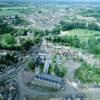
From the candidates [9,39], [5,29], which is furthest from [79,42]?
[5,29]

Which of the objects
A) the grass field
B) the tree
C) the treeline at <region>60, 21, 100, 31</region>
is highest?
the tree

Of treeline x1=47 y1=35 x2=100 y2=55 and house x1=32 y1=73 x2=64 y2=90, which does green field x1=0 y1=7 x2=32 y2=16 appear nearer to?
treeline x1=47 y1=35 x2=100 y2=55

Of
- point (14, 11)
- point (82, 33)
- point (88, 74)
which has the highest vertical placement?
point (14, 11)

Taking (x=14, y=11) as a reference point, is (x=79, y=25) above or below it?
below

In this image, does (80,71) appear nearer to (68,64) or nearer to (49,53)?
(68,64)

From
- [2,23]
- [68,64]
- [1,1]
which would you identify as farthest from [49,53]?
[1,1]

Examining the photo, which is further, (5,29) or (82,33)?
(82,33)

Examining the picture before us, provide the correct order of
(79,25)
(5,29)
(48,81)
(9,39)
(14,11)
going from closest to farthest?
(48,81)
(9,39)
(5,29)
(79,25)
(14,11)

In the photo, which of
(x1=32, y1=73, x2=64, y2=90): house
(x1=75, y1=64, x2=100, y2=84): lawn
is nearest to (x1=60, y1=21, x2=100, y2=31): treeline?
(x1=75, y1=64, x2=100, y2=84): lawn

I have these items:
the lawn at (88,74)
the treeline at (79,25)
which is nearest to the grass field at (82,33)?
the treeline at (79,25)

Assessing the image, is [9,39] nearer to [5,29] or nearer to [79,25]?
[5,29]

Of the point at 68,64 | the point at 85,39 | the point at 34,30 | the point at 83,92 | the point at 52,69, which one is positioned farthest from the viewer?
the point at 34,30
